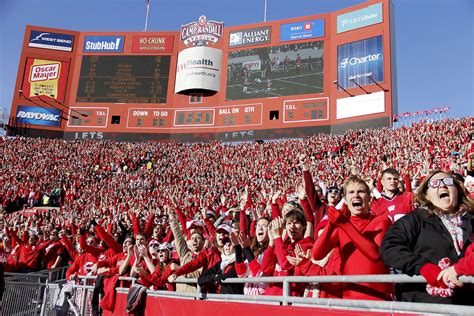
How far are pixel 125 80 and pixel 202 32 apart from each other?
8.83m

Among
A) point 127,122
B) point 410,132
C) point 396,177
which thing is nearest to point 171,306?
point 396,177

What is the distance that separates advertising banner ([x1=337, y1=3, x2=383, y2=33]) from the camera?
33.2 metres

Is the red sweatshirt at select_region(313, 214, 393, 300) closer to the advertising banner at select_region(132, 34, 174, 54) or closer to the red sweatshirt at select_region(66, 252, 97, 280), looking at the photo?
the red sweatshirt at select_region(66, 252, 97, 280)

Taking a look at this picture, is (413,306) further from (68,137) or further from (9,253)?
(68,137)

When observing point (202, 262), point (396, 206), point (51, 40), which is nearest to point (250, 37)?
point (51, 40)

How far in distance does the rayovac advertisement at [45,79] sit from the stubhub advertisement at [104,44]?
292 centimetres

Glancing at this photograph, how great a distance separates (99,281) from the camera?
6859 mm

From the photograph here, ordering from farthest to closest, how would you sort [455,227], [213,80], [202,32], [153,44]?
[153,44]
[202,32]
[213,80]
[455,227]

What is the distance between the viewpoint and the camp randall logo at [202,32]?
40.1 m

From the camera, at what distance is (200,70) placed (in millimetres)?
38594

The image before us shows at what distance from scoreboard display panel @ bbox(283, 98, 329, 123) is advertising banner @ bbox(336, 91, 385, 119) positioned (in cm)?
130

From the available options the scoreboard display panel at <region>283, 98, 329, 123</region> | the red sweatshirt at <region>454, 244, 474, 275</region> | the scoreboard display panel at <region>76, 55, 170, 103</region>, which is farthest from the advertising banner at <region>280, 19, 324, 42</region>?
the red sweatshirt at <region>454, 244, 474, 275</region>

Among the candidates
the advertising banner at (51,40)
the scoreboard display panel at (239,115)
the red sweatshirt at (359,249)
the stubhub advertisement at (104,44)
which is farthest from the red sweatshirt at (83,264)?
the advertising banner at (51,40)

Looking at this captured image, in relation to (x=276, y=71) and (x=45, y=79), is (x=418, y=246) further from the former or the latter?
(x=45, y=79)
